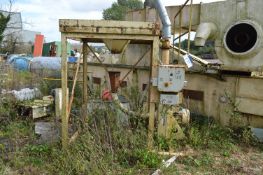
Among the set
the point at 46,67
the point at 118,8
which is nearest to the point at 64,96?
the point at 46,67

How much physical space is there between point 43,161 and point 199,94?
3.52 meters

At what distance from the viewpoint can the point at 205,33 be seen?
5832mm

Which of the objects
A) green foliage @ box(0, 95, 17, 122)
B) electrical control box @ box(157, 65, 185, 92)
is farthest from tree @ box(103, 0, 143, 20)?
electrical control box @ box(157, 65, 185, 92)

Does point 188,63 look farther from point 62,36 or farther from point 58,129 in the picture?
point 58,129

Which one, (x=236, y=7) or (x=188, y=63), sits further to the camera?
(x=236, y=7)

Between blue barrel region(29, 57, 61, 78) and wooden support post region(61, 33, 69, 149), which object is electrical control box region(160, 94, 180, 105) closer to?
wooden support post region(61, 33, 69, 149)

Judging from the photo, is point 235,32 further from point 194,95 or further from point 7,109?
point 7,109

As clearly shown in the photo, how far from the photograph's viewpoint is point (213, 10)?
5949mm

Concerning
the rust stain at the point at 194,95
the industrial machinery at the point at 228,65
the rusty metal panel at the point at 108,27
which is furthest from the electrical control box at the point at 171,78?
the rust stain at the point at 194,95

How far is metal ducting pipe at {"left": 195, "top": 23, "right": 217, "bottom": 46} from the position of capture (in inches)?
230

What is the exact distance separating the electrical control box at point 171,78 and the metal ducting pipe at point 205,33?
1.75 meters

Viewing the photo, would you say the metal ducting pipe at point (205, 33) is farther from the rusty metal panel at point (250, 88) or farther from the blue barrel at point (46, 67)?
the blue barrel at point (46, 67)

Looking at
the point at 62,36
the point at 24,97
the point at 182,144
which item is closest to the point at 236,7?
the point at 182,144

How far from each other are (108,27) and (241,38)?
2.75 m
